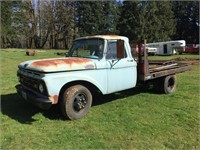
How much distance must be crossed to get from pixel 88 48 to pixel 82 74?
1050 mm

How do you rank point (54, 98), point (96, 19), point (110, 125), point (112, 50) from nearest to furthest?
point (54, 98), point (110, 125), point (112, 50), point (96, 19)

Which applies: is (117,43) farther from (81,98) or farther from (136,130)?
(136,130)

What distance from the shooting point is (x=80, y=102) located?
592cm

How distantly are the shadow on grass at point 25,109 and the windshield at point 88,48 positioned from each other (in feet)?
4.56

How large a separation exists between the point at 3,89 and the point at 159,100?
4846 millimetres

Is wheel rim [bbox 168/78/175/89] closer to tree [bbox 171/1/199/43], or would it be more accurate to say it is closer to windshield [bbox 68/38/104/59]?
windshield [bbox 68/38/104/59]

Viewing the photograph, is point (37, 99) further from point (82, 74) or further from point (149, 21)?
point (149, 21)

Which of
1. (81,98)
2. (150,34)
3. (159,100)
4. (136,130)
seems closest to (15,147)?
(81,98)

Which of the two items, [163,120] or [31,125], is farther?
[163,120]

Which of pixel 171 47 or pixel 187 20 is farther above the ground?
pixel 187 20

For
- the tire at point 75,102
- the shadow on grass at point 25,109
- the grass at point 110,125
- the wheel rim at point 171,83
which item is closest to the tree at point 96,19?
the wheel rim at point 171,83

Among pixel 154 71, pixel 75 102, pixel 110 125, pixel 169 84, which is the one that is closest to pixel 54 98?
pixel 75 102

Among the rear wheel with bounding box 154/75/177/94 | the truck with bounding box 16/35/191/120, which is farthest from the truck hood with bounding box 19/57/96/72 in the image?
the rear wheel with bounding box 154/75/177/94

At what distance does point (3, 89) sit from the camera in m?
8.52
